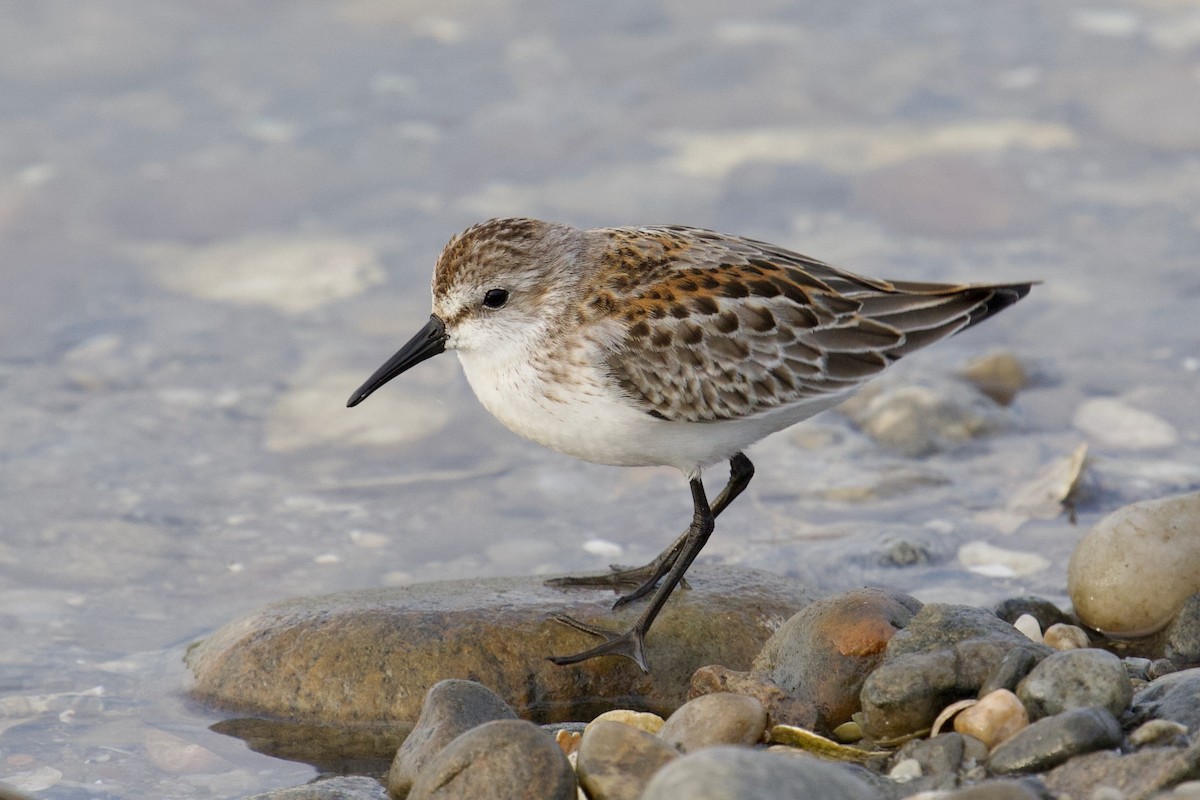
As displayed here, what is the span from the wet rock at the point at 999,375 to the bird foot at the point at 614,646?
4.08m

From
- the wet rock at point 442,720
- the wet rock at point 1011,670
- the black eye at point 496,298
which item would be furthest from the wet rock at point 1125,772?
the black eye at point 496,298

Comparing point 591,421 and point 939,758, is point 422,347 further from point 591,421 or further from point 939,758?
point 939,758

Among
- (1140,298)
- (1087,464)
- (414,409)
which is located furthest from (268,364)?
(1140,298)

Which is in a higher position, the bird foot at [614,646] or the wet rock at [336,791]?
the bird foot at [614,646]

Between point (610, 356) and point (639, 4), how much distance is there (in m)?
9.49

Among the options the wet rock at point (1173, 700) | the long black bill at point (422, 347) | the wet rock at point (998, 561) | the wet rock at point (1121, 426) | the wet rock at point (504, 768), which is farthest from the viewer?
the wet rock at point (1121, 426)

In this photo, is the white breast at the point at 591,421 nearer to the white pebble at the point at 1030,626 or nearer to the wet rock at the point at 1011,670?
the white pebble at the point at 1030,626

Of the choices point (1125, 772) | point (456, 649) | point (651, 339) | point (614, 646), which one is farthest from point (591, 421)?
point (1125, 772)

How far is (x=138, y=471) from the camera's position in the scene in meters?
9.11

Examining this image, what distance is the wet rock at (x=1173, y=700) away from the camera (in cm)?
488

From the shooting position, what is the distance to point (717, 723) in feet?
17.3

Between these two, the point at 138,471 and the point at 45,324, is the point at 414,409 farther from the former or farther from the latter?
the point at 45,324

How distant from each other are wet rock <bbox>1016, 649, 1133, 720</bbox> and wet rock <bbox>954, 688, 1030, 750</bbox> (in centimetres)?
6

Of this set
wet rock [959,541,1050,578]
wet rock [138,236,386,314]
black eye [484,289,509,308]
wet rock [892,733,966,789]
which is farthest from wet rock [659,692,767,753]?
wet rock [138,236,386,314]
